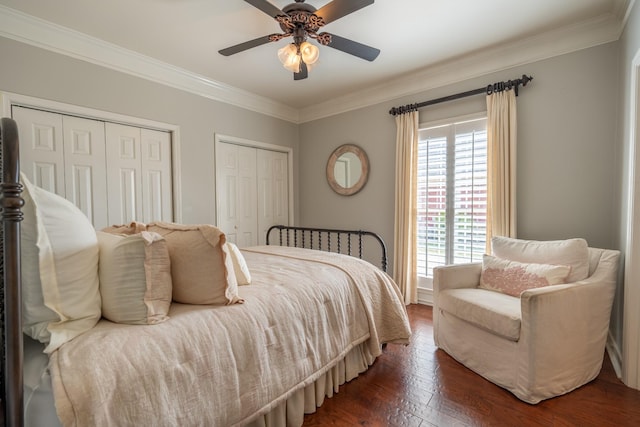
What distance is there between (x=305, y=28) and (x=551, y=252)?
7.43ft

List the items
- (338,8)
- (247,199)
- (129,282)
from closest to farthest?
(129,282), (338,8), (247,199)

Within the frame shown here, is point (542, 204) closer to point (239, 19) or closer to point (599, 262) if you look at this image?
point (599, 262)

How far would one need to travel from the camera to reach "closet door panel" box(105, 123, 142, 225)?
2650 mm

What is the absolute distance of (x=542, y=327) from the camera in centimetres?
162

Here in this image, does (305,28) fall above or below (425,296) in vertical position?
above

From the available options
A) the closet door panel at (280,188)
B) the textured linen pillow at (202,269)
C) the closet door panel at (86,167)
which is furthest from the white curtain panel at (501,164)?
the closet door panel at (86,167)

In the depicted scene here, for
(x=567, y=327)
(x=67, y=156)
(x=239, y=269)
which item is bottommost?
(x=567, y=327)

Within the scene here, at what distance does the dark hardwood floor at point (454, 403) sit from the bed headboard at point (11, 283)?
1209mm

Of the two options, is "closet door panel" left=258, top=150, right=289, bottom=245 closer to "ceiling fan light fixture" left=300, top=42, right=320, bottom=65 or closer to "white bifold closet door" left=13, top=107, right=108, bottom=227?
"white bifold closet door" left=13, top=107, right=108, bottom=227

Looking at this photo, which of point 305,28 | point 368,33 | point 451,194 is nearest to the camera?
point 305,28

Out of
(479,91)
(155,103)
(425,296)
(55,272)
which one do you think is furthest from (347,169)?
(55,272)

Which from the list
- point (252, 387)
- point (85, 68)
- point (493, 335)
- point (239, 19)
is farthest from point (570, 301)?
point (85, 68)

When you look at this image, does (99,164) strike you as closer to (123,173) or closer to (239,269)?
(123,173)

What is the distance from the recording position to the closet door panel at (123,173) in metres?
2.65
